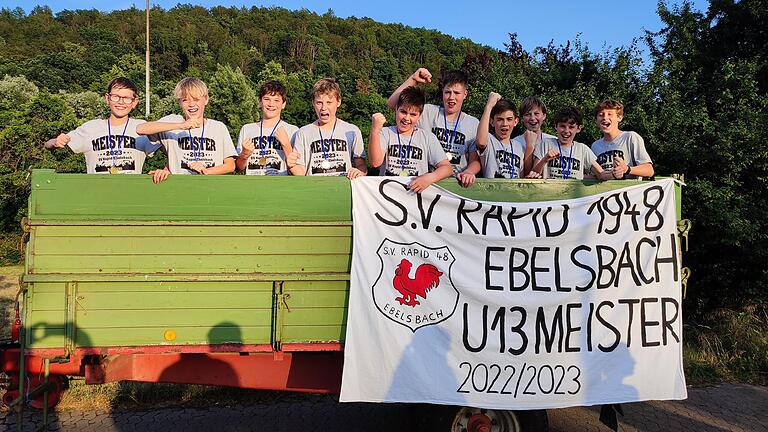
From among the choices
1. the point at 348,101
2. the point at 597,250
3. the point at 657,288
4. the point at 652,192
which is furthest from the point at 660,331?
the point at 348,101

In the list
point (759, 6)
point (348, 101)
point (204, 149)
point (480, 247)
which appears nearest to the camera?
point (480, 247)

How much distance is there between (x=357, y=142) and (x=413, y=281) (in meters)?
1.33

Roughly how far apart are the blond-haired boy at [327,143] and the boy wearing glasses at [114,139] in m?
1.23

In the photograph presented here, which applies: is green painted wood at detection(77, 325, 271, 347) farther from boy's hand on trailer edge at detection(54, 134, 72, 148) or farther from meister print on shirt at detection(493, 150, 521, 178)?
meister print on shirt at detection(493, 150, 521, 178)

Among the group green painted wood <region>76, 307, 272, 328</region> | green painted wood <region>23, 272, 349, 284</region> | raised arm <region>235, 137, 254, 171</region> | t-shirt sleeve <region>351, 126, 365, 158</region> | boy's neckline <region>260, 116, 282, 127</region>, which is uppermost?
boy's neckline <region>260, 116, 282, 127</region>

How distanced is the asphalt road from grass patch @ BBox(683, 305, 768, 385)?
653 millimetres

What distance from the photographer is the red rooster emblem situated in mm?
3449

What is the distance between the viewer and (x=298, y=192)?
131 inches

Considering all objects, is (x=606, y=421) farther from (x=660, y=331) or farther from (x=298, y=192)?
(x=298, y=192)

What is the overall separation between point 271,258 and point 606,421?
2.55 meters

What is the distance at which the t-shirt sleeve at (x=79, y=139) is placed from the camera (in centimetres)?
393

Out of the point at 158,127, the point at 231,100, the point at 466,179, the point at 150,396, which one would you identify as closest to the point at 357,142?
the point at 466,179

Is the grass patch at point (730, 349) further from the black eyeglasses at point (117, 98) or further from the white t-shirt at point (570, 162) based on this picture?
the black eyeglasses at point (117, 98)

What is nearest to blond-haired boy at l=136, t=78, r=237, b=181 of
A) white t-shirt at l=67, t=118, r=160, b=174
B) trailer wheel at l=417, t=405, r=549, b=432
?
white t-shirt at l=67, t=118, r=160, b=174
